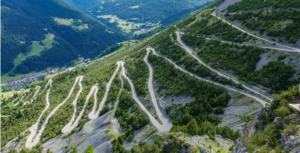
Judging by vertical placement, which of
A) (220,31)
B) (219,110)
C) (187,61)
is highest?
(220,31)

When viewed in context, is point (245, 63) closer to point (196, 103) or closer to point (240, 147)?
point (196, 103)

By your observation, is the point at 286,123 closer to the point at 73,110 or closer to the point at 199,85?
the point at 199,85

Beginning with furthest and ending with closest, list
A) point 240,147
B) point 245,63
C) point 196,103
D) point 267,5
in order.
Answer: point 267,5, point 245,63, point 196,103, point 240,147

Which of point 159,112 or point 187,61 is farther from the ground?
point 187,61

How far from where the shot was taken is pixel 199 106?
143ft

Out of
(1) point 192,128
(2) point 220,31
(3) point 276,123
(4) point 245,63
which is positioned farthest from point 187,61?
(3) point 276,123

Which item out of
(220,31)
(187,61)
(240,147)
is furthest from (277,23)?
(240,147)

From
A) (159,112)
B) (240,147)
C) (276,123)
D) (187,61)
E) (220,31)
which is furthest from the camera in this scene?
(220,31)

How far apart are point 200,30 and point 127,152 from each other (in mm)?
86165

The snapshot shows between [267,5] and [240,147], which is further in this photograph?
[267,5]

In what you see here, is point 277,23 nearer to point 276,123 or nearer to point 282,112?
point 282,112

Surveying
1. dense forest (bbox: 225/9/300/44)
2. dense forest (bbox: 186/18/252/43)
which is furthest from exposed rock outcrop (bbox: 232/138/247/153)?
dense forest (bbox: 186/18/252/43)

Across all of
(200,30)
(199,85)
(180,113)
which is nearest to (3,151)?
(180,113)

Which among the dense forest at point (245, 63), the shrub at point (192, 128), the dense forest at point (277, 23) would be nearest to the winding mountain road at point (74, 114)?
the shrub at point (192, 128)
